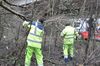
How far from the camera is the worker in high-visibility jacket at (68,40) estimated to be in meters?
14.4

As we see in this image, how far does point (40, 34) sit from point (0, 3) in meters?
5.56

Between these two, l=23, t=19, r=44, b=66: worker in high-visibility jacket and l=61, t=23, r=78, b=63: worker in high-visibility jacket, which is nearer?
l=23, t=19, r=44, b=66: worker in high-visibility jacket

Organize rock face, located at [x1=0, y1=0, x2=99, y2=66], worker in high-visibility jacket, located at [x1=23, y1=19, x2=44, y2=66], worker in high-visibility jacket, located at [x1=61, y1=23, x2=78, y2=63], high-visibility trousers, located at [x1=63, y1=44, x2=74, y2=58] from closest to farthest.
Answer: worker in high-visibility jacket, located at [x1=23, y1=19, x2=44, y2=66], rock face, located at [x1=0, y1=0, x2=99, y2=66], worker in high-visibility jacket, located at [x1=61, y1=23, x2=78, y2=63], high-visibility trousers, located at [x1=63, y1=44, x2=74, y2=58]

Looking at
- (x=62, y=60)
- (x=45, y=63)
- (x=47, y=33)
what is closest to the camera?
(x=45, y=63)

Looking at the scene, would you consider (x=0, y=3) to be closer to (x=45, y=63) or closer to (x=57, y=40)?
(x=45, y=63)

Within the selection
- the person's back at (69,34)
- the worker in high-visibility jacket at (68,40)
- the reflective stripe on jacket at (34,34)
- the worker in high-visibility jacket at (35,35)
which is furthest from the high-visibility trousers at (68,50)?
the reflective stripe on jacket at (34,34)

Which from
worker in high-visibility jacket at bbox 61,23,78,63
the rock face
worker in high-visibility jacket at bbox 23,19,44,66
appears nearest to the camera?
worker in high-visibility jacket at bbox 23,19,44,66

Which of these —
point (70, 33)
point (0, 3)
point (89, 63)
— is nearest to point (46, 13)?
point (70, 33)

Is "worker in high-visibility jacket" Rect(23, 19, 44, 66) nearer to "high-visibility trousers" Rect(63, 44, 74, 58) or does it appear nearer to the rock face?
the rock face

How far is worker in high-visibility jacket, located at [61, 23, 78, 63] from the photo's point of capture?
47.4 ft

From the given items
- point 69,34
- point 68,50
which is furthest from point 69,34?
point 68,50

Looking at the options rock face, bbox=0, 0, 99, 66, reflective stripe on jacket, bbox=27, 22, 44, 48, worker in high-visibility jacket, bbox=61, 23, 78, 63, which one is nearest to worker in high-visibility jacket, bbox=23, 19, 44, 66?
reflective stripe on jacket, bbox=27, 22, 44, 48

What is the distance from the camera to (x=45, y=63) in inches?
501

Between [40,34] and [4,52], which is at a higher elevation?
[40,34]
